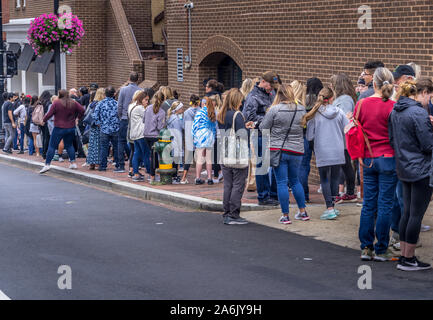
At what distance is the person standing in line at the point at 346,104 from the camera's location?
36.4 ft

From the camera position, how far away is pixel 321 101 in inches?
405

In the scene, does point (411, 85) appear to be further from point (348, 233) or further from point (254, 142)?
point (254, 142)

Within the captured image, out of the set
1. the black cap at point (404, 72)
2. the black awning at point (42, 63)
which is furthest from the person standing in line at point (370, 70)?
the black awning at point (42, 63)

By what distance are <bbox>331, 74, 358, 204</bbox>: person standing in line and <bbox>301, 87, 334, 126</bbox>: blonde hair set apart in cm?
72

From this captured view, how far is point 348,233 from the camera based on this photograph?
379 inches

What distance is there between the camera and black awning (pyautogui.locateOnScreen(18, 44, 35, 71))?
32.9 meters

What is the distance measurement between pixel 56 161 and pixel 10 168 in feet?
4.46

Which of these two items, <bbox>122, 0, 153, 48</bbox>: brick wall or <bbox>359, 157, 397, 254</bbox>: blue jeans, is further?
<bbox>122, 0, 153, 48</bbox>: brick wall

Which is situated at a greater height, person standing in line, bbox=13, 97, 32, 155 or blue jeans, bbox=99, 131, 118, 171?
person standing in line, bbox=13, 97, 32, 155

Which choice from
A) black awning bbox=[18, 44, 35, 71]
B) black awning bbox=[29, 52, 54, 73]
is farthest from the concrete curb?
black awning bbox=[18, 44, 35, 71]

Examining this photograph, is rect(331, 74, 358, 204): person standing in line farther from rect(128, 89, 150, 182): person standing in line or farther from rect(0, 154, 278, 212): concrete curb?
rect(128, 89, 150, 182): person standing in line

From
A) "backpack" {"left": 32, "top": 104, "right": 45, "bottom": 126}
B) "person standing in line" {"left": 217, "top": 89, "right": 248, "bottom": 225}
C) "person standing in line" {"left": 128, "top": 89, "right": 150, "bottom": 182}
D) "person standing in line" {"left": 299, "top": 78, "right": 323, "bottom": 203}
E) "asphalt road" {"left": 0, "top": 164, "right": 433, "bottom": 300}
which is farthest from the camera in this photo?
"backpack" {"left": 32, "top": 104, "right": 45, "bottom": 126}
